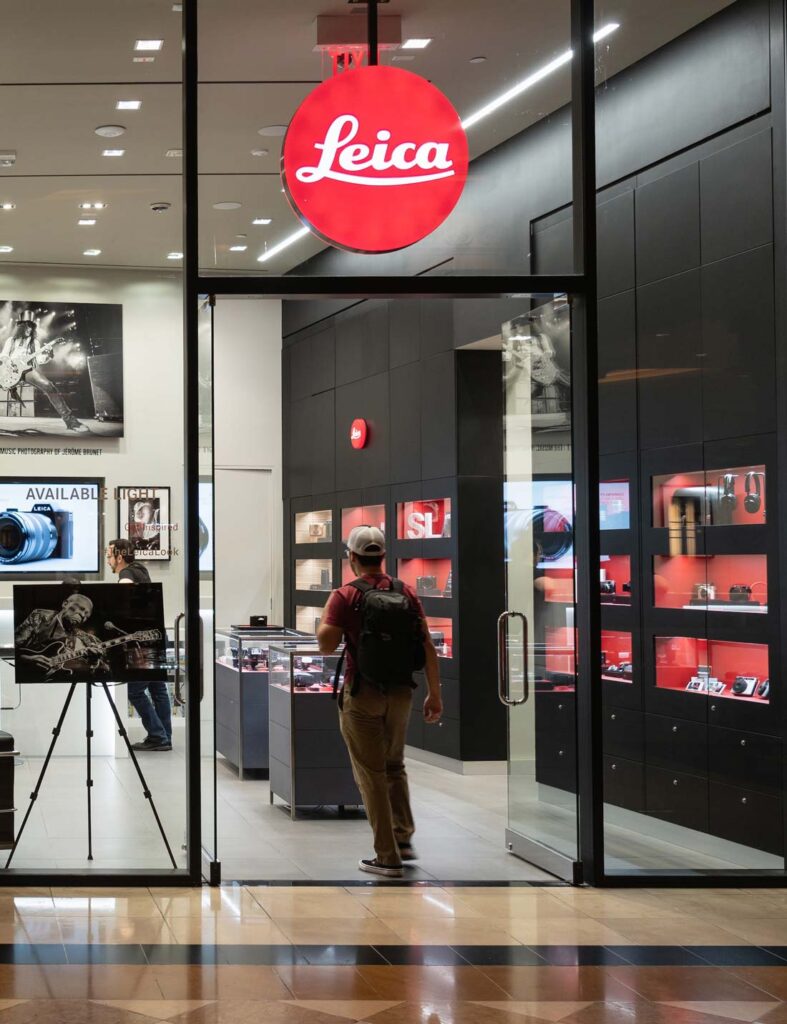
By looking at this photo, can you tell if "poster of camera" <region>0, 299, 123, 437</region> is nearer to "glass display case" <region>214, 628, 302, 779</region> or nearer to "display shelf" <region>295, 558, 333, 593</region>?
"glass display case" <region>214, 628, 302, 779</region>

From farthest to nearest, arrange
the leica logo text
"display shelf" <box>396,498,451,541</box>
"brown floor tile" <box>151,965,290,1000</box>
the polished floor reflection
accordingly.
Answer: "display shelf" <box>396,498,451,541</box> → the leica logo text → "brown floor tile" <box>151,965,290,1000</box> → the polished floor reflection

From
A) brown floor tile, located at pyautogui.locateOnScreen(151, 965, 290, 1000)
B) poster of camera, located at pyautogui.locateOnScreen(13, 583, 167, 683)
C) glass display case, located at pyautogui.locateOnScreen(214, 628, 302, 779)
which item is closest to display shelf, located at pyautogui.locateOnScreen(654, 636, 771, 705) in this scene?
poster of camera, located at pyautogui.locateOnScreen(13, 583, 167, 683)

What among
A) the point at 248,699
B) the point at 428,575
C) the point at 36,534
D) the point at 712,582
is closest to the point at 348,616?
the point at 36,534

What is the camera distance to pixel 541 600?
5680 millimetres

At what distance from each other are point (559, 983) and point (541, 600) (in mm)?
2041

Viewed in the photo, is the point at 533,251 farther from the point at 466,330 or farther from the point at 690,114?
the point at 466,330

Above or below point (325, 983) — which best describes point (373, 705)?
above

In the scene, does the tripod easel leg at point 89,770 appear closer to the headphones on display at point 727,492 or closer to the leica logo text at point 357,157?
the leica logo text at point 357,157

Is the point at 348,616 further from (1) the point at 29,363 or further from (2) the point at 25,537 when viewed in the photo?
(1) the point at 29,363

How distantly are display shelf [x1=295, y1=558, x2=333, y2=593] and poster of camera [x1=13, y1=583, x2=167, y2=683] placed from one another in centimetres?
576

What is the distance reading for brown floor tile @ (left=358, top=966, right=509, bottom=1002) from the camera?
12.6ft

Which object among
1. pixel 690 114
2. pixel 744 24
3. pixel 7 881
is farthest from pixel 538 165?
pixel 7 881

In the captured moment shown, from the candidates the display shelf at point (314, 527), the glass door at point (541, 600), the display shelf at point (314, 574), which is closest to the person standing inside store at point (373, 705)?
the glass door at point (541, 600)

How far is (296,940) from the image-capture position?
440 cm
